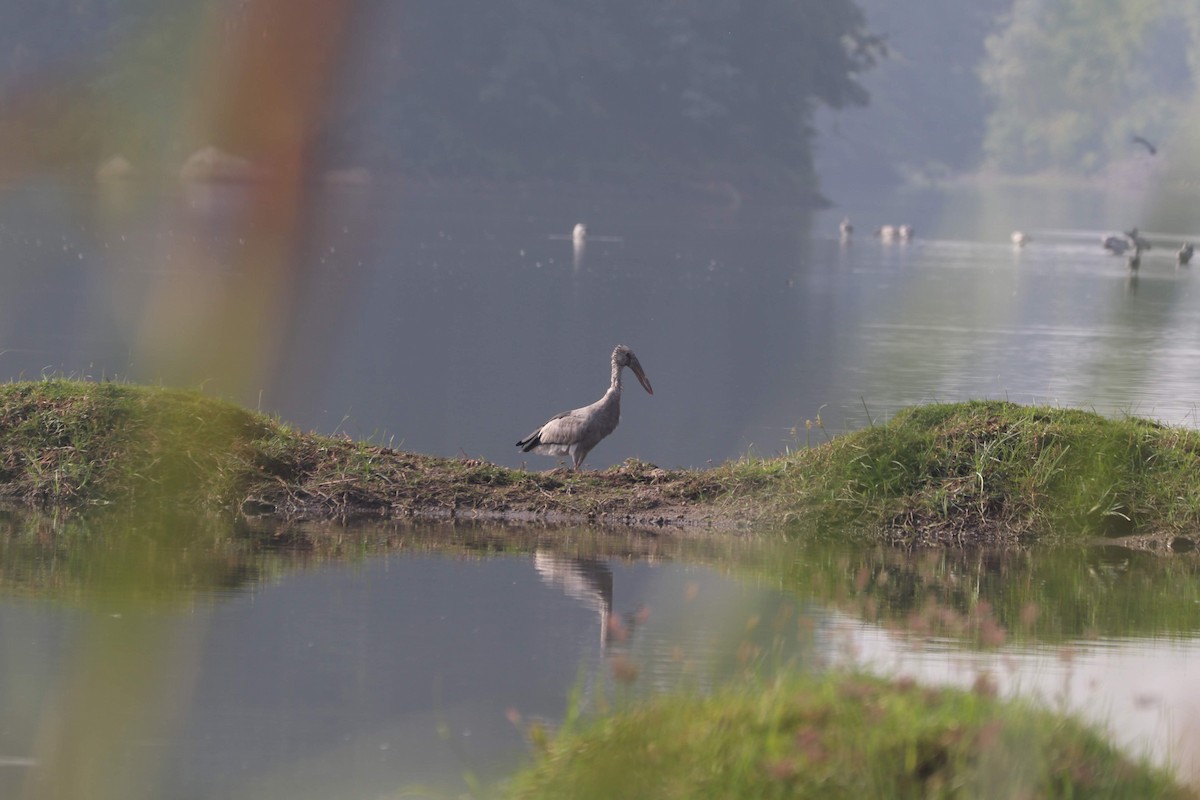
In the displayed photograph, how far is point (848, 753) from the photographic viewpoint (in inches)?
232

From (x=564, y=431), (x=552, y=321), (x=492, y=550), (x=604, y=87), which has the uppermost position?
(x=604, y=87)

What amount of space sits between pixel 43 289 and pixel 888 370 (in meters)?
17.0

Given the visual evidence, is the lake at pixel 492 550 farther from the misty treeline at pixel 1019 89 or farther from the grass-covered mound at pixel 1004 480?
the misty treeline at pixel 1019 89

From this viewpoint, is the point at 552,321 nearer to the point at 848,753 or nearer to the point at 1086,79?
the point at 848,753

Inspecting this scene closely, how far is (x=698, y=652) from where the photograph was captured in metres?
8.87

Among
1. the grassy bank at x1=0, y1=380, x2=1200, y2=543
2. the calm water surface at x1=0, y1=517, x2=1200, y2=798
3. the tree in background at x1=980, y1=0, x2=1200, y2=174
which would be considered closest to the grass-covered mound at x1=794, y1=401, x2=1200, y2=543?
the grassy bank at x1=0, y1=380, x2=1200, y2=543

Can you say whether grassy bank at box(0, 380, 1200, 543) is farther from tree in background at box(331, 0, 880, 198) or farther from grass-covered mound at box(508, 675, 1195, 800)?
tree in background at box(331, 0, 880, 198)

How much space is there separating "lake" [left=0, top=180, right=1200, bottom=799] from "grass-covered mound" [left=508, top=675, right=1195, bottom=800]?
0.40 meters

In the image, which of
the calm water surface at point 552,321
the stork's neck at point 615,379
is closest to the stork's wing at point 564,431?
the stork's neck at point 615,379

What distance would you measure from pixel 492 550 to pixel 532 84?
8381 cm

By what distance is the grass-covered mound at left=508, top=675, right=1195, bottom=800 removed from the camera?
229 inches

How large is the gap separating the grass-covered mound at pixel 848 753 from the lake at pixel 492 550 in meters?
0.40

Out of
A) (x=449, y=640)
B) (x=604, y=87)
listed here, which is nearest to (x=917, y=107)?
(x=604, y=87)

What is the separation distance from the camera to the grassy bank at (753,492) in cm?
1220
